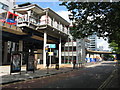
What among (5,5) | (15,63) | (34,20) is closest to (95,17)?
(15,63)

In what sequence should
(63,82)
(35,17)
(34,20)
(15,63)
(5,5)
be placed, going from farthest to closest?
(5,5)
(35,17)
(34,20)
(15,63)
(63,82)

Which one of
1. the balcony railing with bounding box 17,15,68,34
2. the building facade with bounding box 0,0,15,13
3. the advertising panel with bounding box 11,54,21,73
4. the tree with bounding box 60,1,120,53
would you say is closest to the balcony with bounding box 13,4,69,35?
the balcony railing with bounding box 17,15,68,34

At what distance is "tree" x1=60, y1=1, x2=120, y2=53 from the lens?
1056 cm

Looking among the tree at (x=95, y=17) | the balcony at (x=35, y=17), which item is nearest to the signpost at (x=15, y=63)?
the tree at (x=95, y=17)

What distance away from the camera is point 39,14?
1163 inches

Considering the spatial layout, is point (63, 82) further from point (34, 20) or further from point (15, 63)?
point (34, 20)

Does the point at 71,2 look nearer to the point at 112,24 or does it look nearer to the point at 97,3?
the point at 97,3

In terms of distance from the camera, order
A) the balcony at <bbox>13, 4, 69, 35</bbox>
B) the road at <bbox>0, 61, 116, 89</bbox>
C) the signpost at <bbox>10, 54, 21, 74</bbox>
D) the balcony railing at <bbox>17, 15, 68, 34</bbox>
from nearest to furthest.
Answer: the road at <bbox>0, 61, 116, 89</bbox>
the signpost at <bbox>10, 54, 21, 74</bbox>
the balcony railing at <bbox>17, 15, 68, 34</bbox>
the balcony at <bbox>13, 4, 69, 35</bbox>

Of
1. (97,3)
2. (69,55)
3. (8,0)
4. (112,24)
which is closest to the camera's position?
(97,3)

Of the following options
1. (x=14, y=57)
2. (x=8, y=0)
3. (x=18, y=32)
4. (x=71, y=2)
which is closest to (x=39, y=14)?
(x=18, y=32)

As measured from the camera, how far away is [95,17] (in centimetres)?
1192

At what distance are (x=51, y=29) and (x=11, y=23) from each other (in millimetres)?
8747

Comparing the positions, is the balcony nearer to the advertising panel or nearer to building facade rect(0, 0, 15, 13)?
building facade rect(0, 0, 15, 13)

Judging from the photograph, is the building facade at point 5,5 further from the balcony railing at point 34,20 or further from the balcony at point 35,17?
the balcony railing at point 34,20
